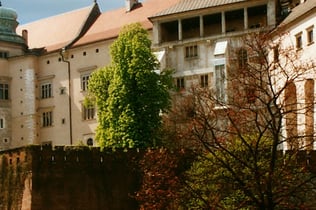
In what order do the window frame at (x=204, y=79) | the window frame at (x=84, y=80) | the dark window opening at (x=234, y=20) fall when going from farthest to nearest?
the window frame at (x=84, y=80) < the dark window opening at (x=234, y=20) < the window frame at (x=204, y=79)

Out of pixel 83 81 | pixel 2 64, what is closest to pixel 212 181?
pixel 83 81

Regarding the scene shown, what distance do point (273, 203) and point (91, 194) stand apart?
711 inches

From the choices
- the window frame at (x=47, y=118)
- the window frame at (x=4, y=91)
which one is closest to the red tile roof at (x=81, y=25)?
the window frame at (x=4, y=91)

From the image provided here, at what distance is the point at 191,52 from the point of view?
55781mm

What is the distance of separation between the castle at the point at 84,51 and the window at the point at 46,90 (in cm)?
8

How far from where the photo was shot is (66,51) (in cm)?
6397

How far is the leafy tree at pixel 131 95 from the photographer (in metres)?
48.8

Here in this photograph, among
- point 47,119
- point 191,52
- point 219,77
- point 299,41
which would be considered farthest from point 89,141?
point 299,41

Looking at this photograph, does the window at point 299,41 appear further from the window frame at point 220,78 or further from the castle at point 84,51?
the window frame at point 220,78

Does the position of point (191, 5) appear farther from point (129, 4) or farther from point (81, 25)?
point (81, 25)

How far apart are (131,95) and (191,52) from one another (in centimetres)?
749

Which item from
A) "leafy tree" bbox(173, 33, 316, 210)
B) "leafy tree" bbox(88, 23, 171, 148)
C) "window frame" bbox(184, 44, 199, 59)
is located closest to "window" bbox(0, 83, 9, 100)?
"leafy tree" bbox(88, 23, 171, 148)

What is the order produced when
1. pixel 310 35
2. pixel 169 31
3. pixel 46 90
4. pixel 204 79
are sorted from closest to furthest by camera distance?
pixel 310 35
pixel 204 79
pixel 169 31
pixel 46 90

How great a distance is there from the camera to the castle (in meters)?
54.6
